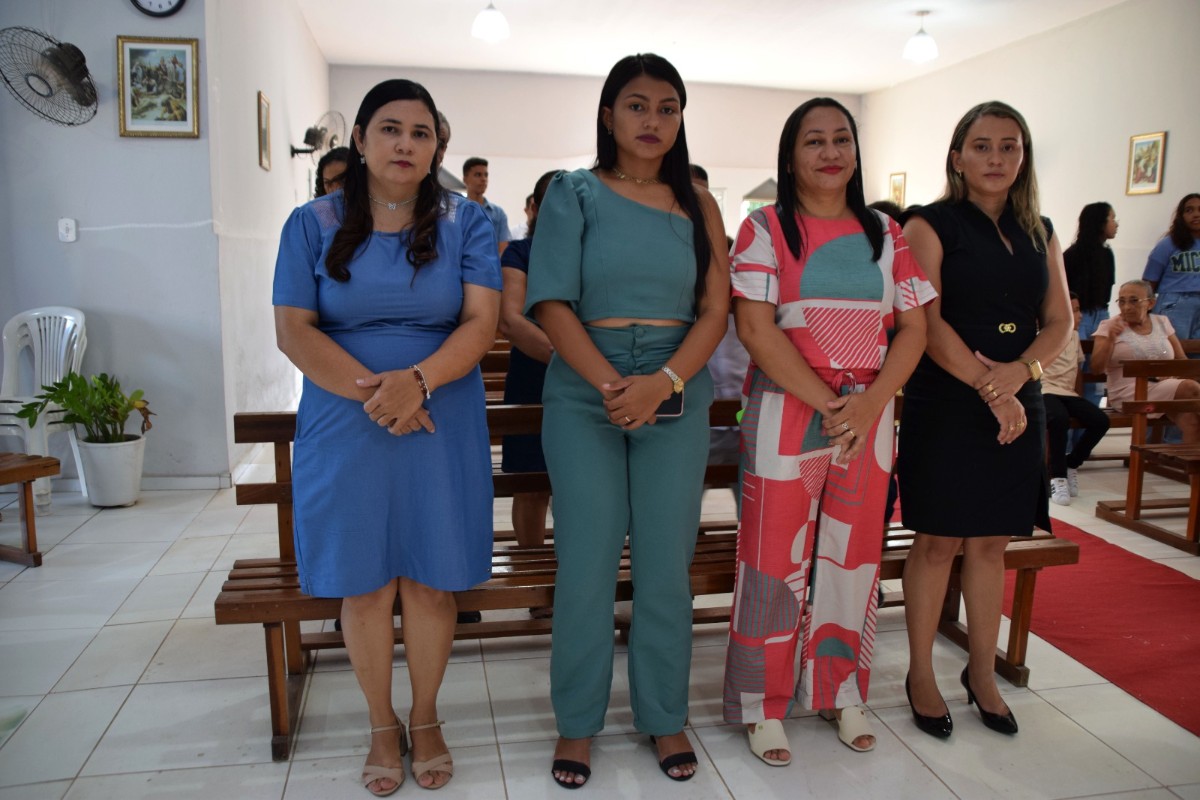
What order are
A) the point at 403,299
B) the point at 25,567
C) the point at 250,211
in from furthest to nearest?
the point at 250,211 < the point at 25,567 < the point at 403,299

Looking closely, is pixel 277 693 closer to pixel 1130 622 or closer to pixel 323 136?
pixel 1130 622

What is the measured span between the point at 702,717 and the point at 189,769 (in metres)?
1.26

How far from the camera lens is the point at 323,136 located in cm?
707

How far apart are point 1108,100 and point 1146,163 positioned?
0.75 m

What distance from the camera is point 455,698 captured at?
2.42 metres

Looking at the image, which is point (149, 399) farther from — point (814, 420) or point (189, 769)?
point (814, 420)

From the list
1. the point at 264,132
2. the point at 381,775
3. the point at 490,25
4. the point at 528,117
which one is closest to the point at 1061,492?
the point at 381,775

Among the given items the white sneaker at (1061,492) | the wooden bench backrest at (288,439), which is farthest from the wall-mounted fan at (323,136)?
the white sneaker at (1061,492)

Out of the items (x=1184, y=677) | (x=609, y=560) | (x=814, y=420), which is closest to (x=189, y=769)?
(x=609, y=560)

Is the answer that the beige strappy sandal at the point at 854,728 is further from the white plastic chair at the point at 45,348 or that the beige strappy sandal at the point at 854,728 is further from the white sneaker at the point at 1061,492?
the white plastic chair at the point at 45,348

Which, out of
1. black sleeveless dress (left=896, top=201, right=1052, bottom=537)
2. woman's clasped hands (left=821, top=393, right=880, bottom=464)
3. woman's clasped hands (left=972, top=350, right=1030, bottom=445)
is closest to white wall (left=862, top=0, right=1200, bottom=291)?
black sleeveless dress (left=896, top=201, right=1052, bottom=537)

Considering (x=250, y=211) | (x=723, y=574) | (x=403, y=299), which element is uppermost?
(x=250, y=211)

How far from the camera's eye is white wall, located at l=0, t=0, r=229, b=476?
4.34 metres

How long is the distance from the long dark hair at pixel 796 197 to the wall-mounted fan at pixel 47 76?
379cm
